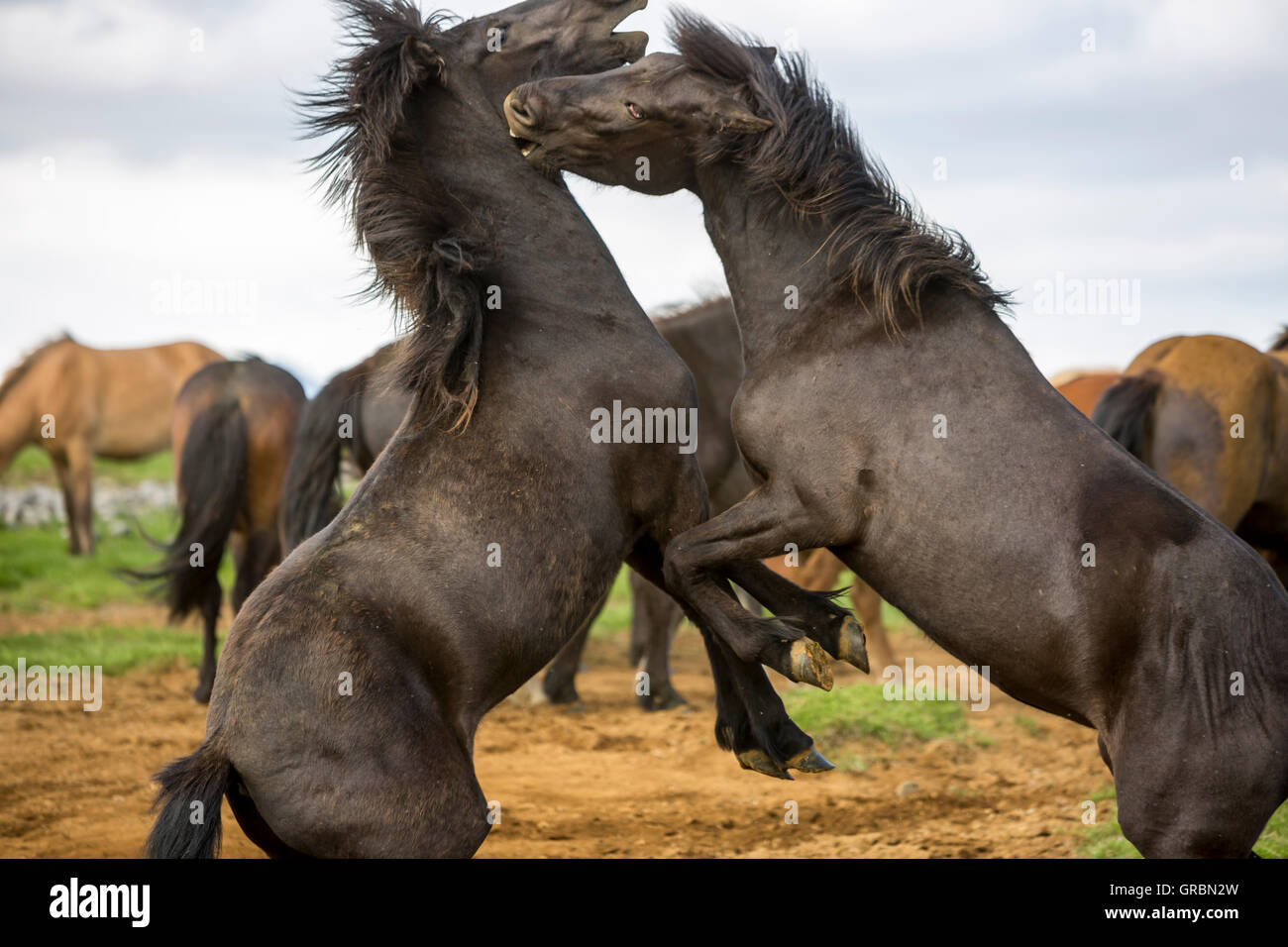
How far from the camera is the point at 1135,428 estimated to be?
25.6 ft

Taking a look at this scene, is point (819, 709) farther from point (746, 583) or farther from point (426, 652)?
point (426, 652)

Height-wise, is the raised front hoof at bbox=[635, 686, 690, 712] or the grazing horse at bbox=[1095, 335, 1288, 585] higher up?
the grazing horse at bbox=[1095, 335, 1288, 585]

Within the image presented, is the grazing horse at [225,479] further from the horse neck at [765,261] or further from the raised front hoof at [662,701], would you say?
the horse neck at [765,261]

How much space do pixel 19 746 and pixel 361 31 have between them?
217 inches

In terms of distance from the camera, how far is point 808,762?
14.0 ft

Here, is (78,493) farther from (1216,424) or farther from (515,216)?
(1216,424)

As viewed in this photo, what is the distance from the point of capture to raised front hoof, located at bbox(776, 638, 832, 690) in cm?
382

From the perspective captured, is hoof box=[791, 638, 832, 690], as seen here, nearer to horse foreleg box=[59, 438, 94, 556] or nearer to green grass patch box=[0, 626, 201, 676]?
green grass patch box=[0, 626, 201, 676]

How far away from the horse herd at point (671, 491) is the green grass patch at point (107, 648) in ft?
23.5

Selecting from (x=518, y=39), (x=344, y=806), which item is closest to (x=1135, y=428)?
(x=518, y=39)

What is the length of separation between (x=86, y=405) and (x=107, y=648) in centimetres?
755

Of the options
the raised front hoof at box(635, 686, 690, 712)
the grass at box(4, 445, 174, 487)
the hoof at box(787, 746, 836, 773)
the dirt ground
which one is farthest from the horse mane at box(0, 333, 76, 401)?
the hoof at box(787, 746, 836, 773)

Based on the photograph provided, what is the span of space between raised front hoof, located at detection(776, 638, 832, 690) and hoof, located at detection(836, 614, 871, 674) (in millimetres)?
206

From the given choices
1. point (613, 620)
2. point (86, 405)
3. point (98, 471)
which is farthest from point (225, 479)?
point (98, 471)
